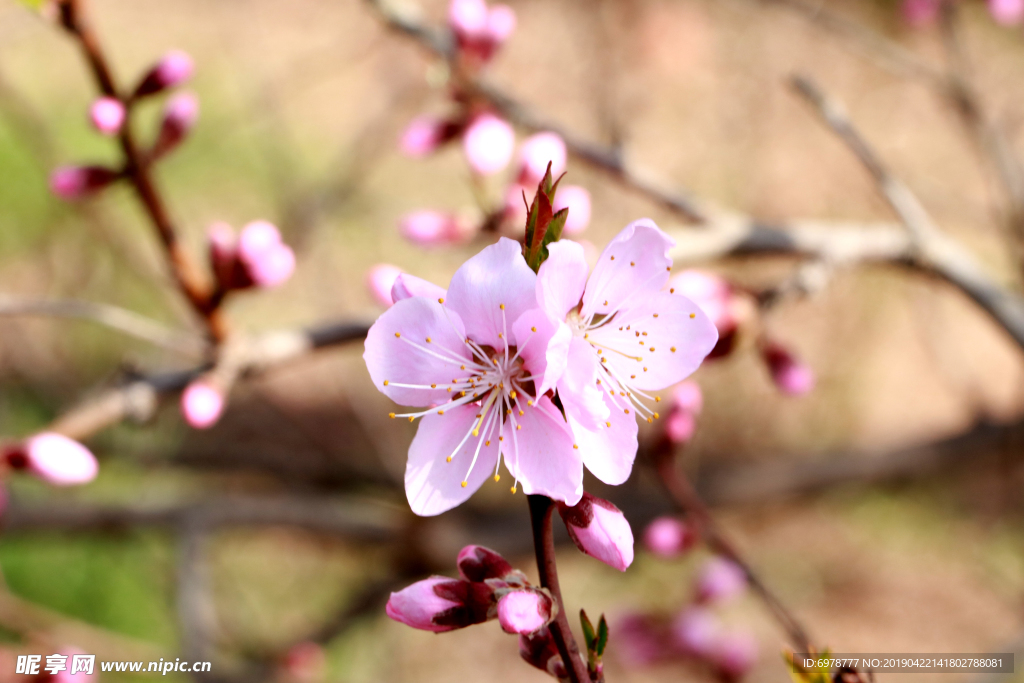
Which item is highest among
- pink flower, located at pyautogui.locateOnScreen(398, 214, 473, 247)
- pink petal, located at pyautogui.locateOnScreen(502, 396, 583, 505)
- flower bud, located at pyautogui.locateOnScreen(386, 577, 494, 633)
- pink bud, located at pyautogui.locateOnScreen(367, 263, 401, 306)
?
pink flower, located at pyautogui.locateOnScreen(398, 214, 473, 247)

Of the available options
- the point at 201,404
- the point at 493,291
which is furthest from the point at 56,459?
the point at 493,291

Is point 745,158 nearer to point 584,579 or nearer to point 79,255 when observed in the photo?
point 584,579

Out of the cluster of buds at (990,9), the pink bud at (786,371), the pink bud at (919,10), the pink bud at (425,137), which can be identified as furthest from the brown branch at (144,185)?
Answer: the pink bud at (919,10)

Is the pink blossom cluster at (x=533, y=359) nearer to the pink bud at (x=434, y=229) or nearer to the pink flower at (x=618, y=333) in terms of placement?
the pink flower at (x=618, y=333)

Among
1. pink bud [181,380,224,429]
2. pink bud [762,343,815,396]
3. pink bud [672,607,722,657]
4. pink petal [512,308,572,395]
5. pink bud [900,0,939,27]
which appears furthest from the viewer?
pink bud [900,0,939,27]

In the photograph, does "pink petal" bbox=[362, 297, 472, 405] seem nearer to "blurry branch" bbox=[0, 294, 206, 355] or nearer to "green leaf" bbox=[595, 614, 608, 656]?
"green leaf" bbox=[595, 614, 608, 656]

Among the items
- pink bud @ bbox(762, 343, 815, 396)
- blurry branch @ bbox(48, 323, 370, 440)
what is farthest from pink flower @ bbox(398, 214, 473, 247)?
pink bud @ bbox(762, 343, 815, 396)

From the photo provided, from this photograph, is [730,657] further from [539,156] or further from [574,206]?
[539,156]
